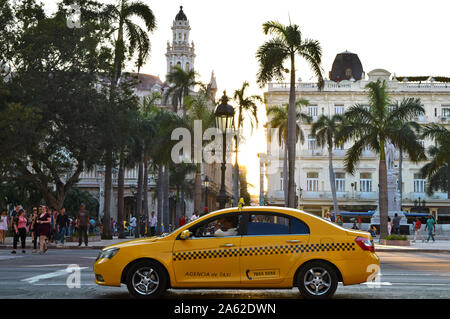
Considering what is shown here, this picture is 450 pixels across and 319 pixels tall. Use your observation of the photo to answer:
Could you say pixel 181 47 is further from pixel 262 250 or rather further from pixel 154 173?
pixel 262 250

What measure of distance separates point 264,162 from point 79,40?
148 feet

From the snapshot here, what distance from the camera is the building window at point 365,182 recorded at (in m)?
74.5

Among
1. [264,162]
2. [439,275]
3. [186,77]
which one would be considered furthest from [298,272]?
[264,162]

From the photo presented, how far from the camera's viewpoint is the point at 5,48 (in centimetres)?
3003

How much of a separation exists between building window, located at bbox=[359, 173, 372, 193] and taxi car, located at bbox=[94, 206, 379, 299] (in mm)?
66140

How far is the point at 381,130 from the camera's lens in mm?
36625

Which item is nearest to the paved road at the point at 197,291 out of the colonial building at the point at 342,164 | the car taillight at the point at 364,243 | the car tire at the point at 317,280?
the car tire at the point at 317,280

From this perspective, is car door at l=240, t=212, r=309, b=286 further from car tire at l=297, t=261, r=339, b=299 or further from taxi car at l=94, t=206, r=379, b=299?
car tire at l=297, t=261, r=339, b=299

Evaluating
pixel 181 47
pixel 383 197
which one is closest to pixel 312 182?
pixel 383 197

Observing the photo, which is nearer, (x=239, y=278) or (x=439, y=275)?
(x=239, y=278)

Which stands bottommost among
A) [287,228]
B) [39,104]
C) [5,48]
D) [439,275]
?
[439,275]

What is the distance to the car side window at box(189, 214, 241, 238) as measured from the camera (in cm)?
996

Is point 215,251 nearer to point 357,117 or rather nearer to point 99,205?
point 357,117

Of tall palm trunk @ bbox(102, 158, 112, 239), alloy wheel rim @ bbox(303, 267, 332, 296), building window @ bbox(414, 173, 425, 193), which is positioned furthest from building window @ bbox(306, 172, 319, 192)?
alloy wheel rim @ bbox(303, 267, 332, 296)
